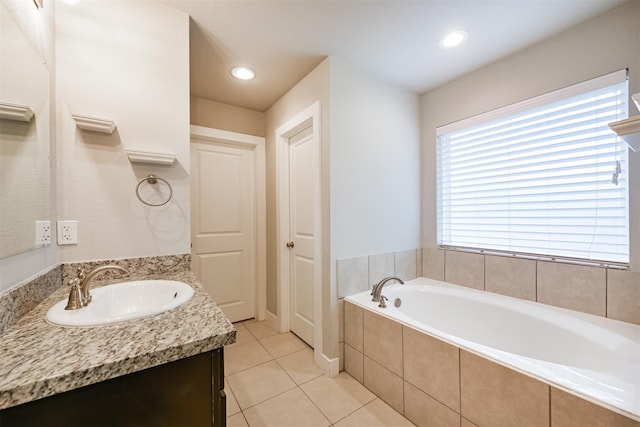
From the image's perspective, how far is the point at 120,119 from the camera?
4.41ft

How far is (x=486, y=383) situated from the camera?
3.76 ft

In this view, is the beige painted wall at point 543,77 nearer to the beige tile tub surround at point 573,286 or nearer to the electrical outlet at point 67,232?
the beige tile tub surround at point 573,286

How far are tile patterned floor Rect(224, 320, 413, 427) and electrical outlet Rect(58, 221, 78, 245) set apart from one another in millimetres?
1290

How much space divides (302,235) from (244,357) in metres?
1.14

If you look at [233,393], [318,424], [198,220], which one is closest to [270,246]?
[198,220]

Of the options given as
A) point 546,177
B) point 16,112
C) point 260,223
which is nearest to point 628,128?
point 546,177

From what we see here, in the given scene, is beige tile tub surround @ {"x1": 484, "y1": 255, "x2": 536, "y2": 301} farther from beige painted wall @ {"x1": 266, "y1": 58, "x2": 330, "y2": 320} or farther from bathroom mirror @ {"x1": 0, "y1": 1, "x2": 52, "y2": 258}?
bathroom mirror @ {"x1": 0, "y1": 1, "x2": 52, "y2": 258}

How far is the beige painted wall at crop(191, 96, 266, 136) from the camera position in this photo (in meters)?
2.53

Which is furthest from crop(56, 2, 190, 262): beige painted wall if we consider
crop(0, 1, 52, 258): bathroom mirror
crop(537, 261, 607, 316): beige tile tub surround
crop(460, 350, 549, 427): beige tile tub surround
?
crop(537, 261, 607, 316): beige tile tub surround

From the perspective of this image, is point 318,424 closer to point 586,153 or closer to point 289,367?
point 289,367

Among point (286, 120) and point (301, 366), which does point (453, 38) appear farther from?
point (301, 366)

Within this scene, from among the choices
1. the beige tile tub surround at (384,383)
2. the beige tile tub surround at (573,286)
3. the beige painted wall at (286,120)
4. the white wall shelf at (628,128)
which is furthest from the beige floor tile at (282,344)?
the white wall shelf at (628,128)

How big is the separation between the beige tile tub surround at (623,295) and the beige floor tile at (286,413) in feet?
5.97

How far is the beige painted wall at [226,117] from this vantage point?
2.53 metres
